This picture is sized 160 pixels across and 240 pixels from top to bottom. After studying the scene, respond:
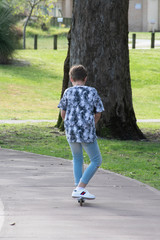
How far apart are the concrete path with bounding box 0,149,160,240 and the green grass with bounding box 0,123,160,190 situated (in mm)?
640

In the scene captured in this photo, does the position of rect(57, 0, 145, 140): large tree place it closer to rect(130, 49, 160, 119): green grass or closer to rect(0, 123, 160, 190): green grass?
rect(0, 123, 160, 190): green grass

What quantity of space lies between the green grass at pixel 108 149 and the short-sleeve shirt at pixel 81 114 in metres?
1.84

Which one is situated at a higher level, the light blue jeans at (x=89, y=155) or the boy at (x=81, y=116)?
the boy at (x=81, y=116)

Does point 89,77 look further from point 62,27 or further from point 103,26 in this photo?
point 62,27

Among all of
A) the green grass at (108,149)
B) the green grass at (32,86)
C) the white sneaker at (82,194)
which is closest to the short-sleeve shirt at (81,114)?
the white sneaker at (82,194)

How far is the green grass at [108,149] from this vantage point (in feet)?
29.3

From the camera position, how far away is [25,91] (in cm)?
2311

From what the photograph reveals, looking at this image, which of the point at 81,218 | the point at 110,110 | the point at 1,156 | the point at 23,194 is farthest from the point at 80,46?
the point at 81,218

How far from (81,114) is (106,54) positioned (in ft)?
21.9

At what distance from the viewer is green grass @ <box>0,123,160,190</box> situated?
29.3ft

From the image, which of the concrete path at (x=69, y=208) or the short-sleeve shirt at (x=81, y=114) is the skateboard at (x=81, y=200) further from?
the short-sleeve shirt at (x=81, y=114)

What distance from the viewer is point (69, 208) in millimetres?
6191

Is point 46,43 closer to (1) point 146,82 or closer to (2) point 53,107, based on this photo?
(1) point 146,82

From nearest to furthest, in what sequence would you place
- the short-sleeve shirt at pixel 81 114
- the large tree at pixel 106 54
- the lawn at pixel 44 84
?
the short-sleeve shirt at pixel 81 114 → the large tree at pixel 106 54 → the lawn at pixel 44 84
